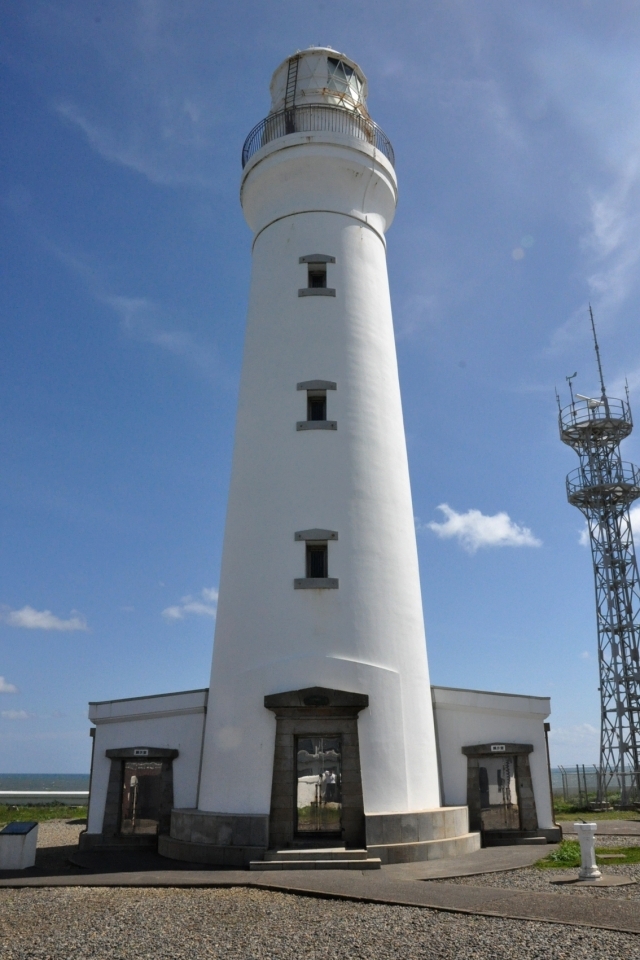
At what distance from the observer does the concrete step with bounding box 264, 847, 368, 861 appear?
42.0ft

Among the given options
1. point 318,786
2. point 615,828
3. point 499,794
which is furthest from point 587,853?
point 615,828

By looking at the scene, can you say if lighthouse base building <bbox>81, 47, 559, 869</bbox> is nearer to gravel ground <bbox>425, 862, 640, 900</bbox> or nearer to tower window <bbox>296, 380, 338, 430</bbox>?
tower window <bbox>296, 380, 338, 430</bbox>

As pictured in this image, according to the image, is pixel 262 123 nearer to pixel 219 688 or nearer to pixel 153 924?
pixel 219 688

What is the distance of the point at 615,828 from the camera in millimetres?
18828

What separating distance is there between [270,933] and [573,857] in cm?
734

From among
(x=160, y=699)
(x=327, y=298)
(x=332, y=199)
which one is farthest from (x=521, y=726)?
(x=332, y=199)

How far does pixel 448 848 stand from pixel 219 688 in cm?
533

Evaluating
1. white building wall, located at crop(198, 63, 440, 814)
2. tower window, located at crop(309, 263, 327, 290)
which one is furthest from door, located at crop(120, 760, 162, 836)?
tower window, located at crop(309, 263, 327, 290)

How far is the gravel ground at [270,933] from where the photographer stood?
7.44 meters

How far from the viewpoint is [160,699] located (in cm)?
1716

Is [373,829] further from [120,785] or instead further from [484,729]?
[120,785]

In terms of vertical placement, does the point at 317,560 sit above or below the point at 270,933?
above

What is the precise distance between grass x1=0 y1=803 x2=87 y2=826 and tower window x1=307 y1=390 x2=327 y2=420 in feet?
52.7

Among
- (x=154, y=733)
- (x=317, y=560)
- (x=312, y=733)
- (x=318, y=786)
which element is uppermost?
(x=317, y=560)
